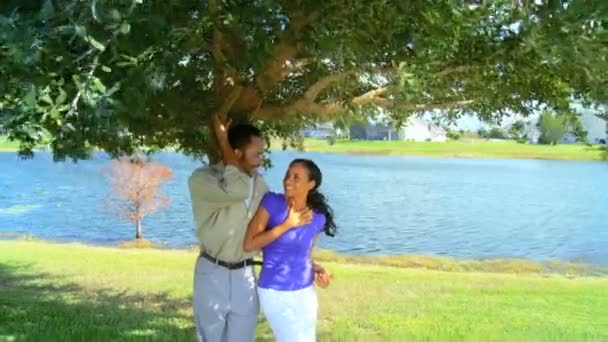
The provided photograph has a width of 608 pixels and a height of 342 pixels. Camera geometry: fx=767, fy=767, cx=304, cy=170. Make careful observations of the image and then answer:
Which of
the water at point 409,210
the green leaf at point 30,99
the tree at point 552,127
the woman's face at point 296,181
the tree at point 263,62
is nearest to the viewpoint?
the green leaf at point 30,99

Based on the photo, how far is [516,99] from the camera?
6.07m

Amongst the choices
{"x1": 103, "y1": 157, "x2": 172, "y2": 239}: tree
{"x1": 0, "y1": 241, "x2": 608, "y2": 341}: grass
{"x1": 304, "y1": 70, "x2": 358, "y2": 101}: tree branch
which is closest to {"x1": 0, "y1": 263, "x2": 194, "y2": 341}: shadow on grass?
{"x1": 0, "y1": 241, "x2": 608, "y2": 341}: grass

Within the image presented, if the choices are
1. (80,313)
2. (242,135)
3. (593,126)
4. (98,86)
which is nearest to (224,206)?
(242,135)

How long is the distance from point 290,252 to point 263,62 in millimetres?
1057

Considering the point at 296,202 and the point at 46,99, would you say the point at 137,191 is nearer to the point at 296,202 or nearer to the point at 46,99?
the point at 296,202

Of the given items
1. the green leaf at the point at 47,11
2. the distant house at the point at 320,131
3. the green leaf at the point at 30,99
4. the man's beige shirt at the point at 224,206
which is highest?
the green leaf at the point at 47,11

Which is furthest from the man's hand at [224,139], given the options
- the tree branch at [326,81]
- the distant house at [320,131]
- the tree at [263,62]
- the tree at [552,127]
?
the tree at [552,127]

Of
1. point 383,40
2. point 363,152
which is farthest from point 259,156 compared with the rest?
point 363,152

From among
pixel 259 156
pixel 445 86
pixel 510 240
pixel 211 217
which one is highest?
pixel 445 86

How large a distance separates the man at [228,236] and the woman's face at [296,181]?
0.79 feet

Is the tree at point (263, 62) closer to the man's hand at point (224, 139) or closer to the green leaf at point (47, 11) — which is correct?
the green leaf at point (47, 11)

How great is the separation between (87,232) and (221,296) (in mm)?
16751

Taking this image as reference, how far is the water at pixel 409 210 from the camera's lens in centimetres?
1830

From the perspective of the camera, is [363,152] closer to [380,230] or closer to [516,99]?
[380,230]
